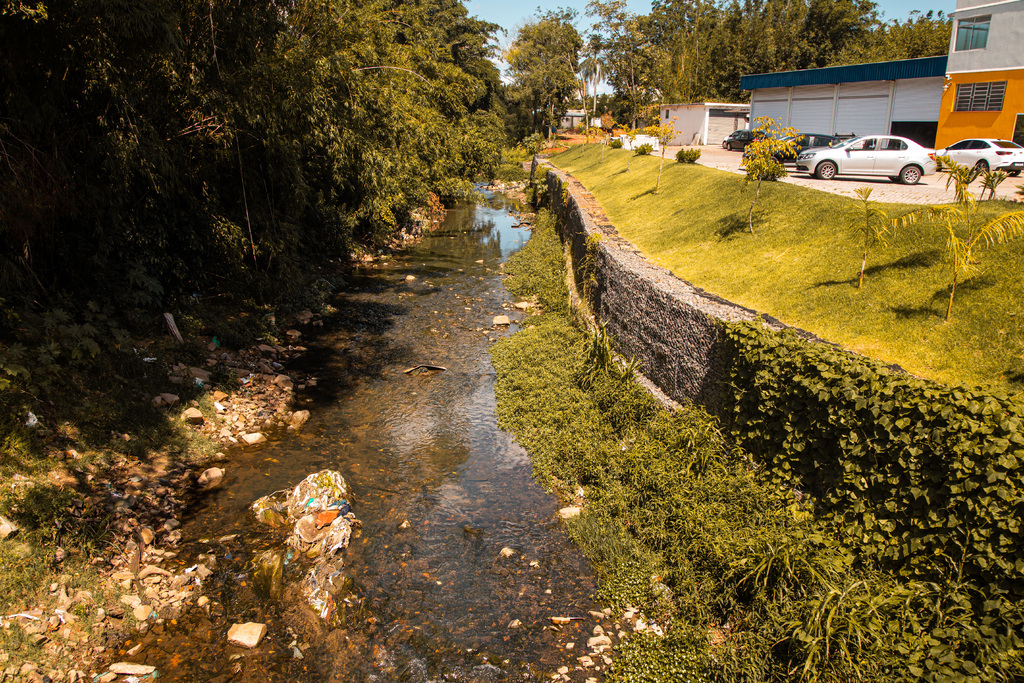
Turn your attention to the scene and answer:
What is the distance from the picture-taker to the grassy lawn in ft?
20.1

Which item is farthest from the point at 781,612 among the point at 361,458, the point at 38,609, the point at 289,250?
the point at 289,250

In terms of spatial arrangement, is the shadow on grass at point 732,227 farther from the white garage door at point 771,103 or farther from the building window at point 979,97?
the white garage door at point 771,103

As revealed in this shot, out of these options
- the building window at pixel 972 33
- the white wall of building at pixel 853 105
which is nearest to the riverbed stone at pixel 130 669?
the white wall of building at pixel 853 105

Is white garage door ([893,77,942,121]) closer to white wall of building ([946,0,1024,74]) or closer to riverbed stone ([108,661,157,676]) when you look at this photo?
white wall of building ([946,0,1024,74])

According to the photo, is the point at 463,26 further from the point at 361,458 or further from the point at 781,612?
the point at 781,612

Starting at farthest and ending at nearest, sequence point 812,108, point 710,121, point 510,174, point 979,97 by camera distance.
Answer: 1. point 710,121
2. point 510,174
3. point 812,108
4. point 979,97

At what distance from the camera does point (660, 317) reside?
848 centimetres

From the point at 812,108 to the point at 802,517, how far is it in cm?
3312

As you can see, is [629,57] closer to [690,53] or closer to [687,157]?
[690,53]

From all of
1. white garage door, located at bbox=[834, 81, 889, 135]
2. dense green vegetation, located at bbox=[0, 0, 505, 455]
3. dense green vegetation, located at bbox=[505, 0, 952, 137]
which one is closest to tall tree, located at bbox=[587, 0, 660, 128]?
dense green vegetation, located at bbox=[505, 0, 952, 137]

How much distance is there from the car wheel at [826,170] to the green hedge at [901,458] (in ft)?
47.0

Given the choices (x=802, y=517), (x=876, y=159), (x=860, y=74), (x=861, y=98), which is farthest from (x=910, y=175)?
(x=861, y=98)

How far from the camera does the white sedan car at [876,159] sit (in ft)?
53.4

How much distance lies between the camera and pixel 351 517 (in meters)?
6.62
